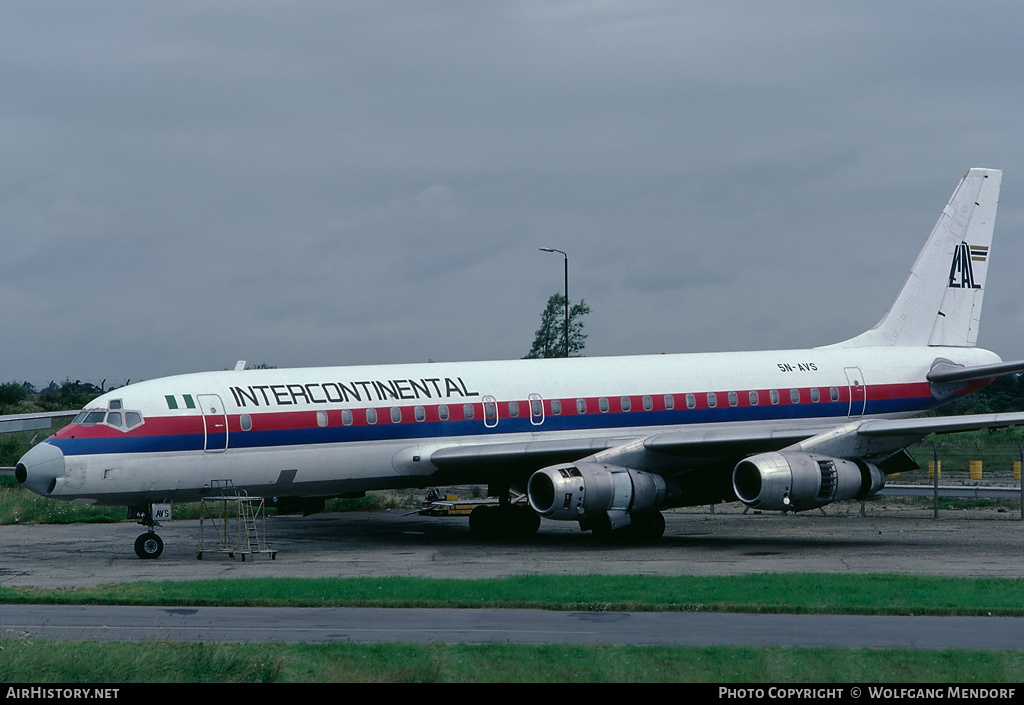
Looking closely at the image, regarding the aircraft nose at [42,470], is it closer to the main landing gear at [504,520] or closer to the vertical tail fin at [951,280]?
the main landing gear at [504,520]

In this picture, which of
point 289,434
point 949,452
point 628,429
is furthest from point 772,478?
point 949,452

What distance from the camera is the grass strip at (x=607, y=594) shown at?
721 inches

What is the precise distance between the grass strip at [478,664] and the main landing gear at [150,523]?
12.5m

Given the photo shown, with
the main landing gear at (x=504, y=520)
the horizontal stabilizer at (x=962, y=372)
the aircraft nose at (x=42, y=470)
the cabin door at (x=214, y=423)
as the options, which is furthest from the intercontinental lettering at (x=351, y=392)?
the horizontal stabilizer at (x=962, y=372)

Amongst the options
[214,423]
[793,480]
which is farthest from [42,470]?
[793,480]

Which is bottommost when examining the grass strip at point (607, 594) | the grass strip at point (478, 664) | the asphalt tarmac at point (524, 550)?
the asphalt tarmac at point (524, 550)

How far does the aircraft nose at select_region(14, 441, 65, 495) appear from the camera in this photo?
25609 millimetres

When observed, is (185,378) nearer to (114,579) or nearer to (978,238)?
(114,579)

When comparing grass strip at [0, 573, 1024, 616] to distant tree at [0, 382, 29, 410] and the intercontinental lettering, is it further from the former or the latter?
distant tree at [0, 382, 29, 410]

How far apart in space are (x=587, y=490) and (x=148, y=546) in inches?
387

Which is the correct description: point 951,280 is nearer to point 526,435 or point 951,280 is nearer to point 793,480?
point 793,480

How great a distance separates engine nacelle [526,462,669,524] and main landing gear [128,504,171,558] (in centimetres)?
833
